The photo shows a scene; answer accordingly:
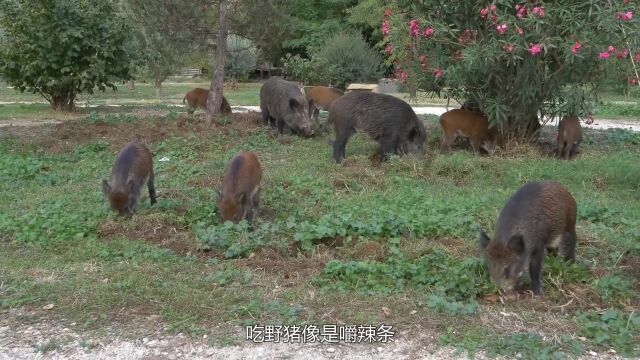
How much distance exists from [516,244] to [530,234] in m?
0.29

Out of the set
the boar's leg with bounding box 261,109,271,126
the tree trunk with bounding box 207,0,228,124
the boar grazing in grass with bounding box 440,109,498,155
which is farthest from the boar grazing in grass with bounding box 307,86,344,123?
the boar grazing in grass with bounding box 440,109,498,155

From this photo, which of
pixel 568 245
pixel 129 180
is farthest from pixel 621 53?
pixel 129 180

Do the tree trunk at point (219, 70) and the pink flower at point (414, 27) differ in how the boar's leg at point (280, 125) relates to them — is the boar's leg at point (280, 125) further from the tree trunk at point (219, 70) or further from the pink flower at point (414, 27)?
the pink flower at point (414, 27)

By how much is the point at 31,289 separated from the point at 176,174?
502 centimetres

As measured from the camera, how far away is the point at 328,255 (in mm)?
6629

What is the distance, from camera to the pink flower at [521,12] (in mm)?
10695

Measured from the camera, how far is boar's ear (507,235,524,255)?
5.50 m

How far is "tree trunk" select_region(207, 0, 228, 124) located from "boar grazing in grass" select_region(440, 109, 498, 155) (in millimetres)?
5355

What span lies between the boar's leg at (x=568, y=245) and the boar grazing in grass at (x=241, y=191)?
3337mm

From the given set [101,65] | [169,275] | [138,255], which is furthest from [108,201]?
[101,65]

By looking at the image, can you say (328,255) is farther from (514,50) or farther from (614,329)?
(514,50)

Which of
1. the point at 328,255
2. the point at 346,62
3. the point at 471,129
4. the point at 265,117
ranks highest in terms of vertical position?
the point at 346,62

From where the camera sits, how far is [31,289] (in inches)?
228

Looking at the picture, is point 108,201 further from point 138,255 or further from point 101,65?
point 101,65
